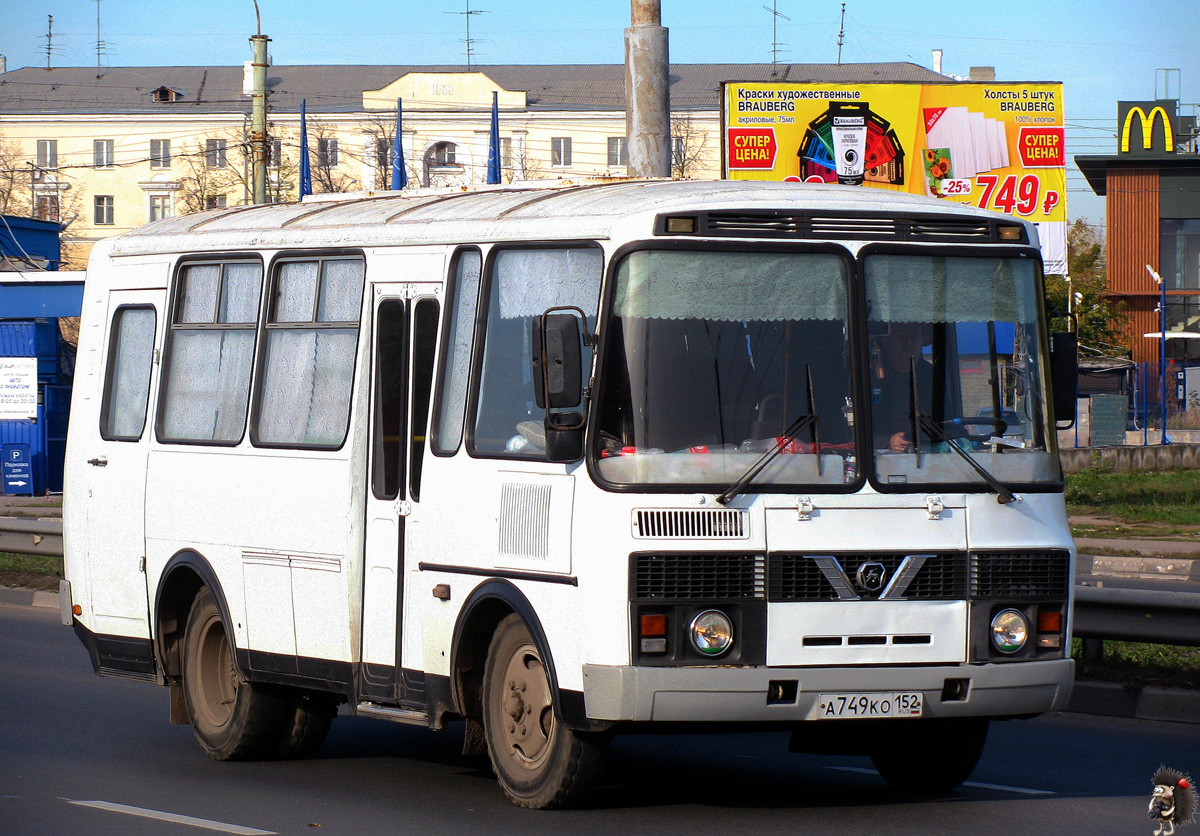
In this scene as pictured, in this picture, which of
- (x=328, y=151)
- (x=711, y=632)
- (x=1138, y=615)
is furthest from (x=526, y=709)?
(x=328, y=151)

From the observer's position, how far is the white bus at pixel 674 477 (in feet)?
22.3

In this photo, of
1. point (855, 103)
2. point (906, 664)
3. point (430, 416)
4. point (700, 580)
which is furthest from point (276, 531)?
point (855, 103)

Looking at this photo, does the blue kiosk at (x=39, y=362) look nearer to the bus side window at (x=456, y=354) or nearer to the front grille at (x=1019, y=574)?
the bus side window at (x=456, y=354)

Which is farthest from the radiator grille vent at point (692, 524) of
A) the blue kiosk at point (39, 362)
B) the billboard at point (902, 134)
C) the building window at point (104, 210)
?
the building window at point (104, 210)

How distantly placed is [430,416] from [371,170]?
92.0m

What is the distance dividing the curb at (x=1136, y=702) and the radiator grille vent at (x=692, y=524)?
3904 mm

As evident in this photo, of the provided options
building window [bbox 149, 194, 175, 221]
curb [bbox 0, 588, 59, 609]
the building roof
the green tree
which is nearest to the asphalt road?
curb [bbox 0, 588, 59, 609]

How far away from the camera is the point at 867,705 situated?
271 inches

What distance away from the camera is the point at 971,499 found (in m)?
7.11

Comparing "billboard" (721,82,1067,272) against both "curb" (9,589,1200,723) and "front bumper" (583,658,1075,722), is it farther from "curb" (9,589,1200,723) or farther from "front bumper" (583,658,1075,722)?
"front bumper" (583,658,1075,722)

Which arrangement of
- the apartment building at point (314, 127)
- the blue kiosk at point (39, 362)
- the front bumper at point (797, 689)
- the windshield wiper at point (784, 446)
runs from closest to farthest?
the front bumper at point (797, 689), the windshield wiper at point (784, 446), the blue kiosk at point (39, 362), the apartment building at point (314, 127)

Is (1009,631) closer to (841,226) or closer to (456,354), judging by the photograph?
(841,226)

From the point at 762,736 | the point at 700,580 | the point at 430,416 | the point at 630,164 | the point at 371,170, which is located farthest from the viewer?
the point at 371,170

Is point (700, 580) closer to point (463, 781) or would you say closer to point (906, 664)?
point (906, 664)
